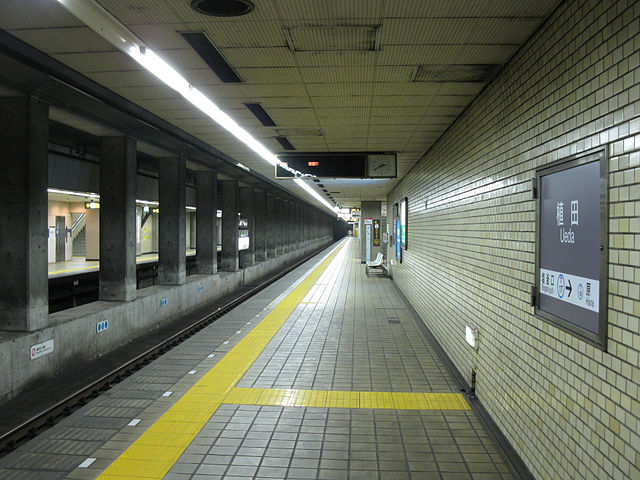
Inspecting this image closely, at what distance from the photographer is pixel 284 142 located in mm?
7215

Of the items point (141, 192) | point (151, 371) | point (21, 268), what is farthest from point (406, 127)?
point (141, 192)

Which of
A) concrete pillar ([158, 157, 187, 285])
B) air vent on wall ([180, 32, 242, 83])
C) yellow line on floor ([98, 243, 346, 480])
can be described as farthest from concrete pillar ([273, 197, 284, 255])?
air vent on wall ([180, 32, 242, 83])

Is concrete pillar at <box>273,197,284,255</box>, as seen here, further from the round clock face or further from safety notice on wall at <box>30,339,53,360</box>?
safety notice on wall at <box>30,339,53,360</box>

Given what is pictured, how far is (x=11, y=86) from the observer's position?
181 inches

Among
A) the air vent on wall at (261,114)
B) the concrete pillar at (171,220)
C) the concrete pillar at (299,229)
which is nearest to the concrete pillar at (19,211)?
the air vent on wall at (261,114)

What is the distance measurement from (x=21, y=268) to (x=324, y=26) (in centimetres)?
420

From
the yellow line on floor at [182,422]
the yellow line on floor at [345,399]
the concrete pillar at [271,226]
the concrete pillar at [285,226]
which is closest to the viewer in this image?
the yellow line on floor at [182,422]

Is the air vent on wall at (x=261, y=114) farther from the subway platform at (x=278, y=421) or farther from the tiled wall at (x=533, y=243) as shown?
the subway platform at (x=278, y=421)

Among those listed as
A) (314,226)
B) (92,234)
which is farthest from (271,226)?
(314,226)

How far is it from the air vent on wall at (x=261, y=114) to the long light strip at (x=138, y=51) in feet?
1.39

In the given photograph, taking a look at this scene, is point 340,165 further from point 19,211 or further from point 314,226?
point 314,226

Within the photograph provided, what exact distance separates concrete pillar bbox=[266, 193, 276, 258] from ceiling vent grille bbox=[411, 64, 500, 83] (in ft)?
53.1

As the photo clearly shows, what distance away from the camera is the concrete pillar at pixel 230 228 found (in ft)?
44.9

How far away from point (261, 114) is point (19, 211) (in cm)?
294
